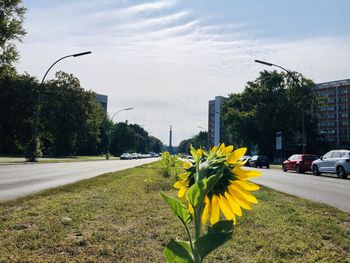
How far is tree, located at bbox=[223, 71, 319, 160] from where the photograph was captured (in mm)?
65250

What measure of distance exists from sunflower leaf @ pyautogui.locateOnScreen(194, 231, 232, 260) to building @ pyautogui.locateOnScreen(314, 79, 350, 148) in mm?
139258

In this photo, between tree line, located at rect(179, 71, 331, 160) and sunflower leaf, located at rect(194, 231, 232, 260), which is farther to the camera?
tree line, located at rect(179, 71, 331, 160)

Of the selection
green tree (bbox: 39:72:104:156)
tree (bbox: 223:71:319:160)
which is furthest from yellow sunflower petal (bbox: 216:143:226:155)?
green tree (bbox: 39:72:104:156)

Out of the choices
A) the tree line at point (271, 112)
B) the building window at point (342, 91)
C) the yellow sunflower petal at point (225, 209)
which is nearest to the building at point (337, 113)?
the building window at point (342, 91)

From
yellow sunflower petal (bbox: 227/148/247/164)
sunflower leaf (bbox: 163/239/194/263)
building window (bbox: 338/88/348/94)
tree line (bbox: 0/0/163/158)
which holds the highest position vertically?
building window (bbox: 338/88/348/94)

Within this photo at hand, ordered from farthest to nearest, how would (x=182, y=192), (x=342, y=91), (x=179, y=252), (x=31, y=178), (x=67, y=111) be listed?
1. (x=342, y=91)
2. (x=67, y=111)
3. (x=31, y=178)
4. (x=182, y=192)
5. (x=179, y=252)

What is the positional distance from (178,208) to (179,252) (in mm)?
97

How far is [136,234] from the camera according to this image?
5512 mm

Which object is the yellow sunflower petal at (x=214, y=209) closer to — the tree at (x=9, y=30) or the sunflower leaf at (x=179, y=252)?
the sunflower leaf at (x=179, y=252)

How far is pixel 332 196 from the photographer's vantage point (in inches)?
525

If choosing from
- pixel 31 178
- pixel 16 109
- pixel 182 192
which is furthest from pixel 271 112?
pixel 182 192

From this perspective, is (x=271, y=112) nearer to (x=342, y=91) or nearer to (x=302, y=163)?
(x=302, y=163)

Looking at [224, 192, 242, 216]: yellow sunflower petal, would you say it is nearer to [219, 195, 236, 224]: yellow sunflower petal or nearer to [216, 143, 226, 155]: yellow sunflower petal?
[219, 195, 236, 224]: yellow sunflower petal

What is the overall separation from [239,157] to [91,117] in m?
75.1
